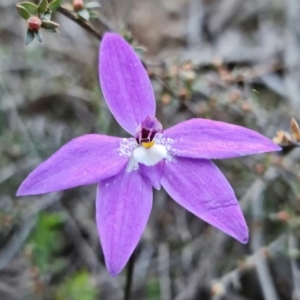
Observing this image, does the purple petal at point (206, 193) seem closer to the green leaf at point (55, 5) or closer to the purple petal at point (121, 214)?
the purple petal at point (121, 214)

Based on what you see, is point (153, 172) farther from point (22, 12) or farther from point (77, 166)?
point (22, 12)

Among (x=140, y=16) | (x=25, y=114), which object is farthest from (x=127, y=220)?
(x=140, y=16)

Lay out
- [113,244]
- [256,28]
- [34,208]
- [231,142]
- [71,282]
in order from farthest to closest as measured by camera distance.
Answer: [256,28] → [34,208] → [71,282] → [231,142] → [113,244]

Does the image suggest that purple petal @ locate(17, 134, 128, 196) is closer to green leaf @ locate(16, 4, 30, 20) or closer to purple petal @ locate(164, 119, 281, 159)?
purple petal @ locate(164, 119, 281, 159)

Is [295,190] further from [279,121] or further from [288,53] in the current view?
[288,53]

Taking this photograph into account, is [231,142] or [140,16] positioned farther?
[140,16]
